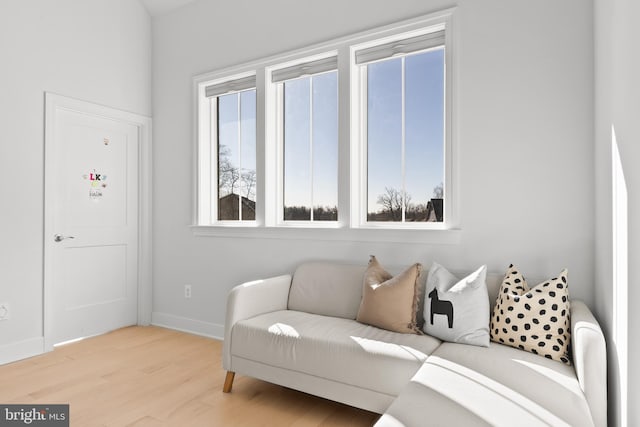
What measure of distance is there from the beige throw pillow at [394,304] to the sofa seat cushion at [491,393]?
35cm

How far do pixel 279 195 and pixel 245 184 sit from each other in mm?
411

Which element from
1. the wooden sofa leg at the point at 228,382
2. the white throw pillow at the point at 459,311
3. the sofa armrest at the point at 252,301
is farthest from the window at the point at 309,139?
the wooden sofa leg at the point at 228,382

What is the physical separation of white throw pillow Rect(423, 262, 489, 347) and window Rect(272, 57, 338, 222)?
46.0 inches

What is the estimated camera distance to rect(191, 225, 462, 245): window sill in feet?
8.30

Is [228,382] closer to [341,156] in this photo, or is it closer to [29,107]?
[341,156]

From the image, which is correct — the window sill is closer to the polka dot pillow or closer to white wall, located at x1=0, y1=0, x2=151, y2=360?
the polka dot pillow

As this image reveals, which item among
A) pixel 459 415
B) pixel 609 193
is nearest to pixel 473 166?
pixel 609 193

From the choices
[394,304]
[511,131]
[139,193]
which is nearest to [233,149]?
[139,193]

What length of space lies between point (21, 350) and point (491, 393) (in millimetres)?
3281

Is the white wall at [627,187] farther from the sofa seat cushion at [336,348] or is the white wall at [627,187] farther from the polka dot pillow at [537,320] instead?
the sofa seat cushion at [336,348]

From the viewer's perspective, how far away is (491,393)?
55.8 inches

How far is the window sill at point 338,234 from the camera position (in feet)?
8.30

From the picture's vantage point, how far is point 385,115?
2.89m

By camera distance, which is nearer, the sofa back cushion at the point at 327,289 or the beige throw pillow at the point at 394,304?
the beige throw pillow at the point at 394,304
